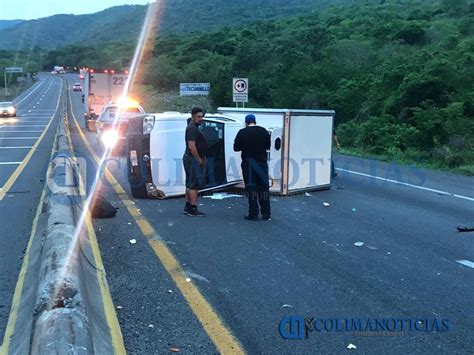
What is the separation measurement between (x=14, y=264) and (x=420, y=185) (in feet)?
32.2

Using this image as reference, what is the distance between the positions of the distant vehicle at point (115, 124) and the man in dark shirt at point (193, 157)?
628 cm

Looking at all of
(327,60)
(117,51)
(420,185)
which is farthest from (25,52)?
(420,185)

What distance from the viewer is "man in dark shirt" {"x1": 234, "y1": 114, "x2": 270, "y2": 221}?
333 inches

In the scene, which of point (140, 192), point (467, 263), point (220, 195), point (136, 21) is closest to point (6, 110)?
point (140, 192)

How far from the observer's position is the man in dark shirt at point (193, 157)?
8.57 meters

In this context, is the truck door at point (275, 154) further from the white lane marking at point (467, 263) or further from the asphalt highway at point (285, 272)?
the white lane marking at point (467, 263)

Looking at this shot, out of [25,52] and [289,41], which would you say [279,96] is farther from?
[25,52]

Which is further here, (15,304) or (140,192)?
(140,192)

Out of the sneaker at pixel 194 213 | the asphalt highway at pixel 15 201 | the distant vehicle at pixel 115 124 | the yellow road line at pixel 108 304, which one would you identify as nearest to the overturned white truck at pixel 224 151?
the sneaker at pixel 194 213

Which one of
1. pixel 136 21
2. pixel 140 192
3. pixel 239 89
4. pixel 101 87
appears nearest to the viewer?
pixel 140 192

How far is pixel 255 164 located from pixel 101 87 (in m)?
22.5

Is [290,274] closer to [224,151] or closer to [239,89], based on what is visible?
[224,151]

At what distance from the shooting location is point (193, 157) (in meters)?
8.64

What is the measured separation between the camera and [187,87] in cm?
2973
